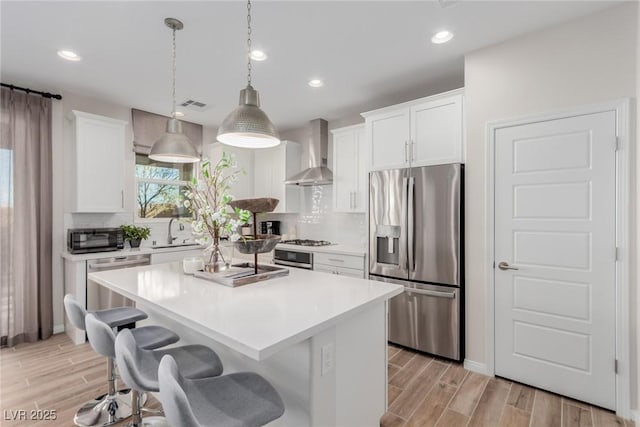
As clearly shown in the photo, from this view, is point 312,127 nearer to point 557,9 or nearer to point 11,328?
point 557,9

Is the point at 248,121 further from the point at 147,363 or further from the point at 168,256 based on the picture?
the point at 168,256

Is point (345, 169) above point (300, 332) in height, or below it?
above

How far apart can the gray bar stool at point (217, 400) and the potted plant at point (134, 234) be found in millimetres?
3155

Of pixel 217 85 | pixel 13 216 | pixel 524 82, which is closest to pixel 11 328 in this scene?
pixel 13 216

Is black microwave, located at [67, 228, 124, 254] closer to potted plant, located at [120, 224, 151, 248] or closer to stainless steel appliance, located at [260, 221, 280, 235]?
potted plant, located at [120, 224, 151, 248]

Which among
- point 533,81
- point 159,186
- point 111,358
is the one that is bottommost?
point 111,358

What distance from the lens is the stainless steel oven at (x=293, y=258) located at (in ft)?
13.5

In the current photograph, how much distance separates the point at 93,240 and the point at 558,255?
4.53 metres

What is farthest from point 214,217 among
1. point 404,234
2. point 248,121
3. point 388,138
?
point 388,138

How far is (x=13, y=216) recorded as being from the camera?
336 centimetres

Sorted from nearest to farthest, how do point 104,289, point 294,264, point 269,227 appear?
1. point 104,289
2. point 294,264
3. point 269,227

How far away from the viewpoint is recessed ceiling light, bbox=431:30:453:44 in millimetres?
2529

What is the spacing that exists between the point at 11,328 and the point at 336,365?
3.75m

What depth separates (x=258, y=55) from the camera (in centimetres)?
287
